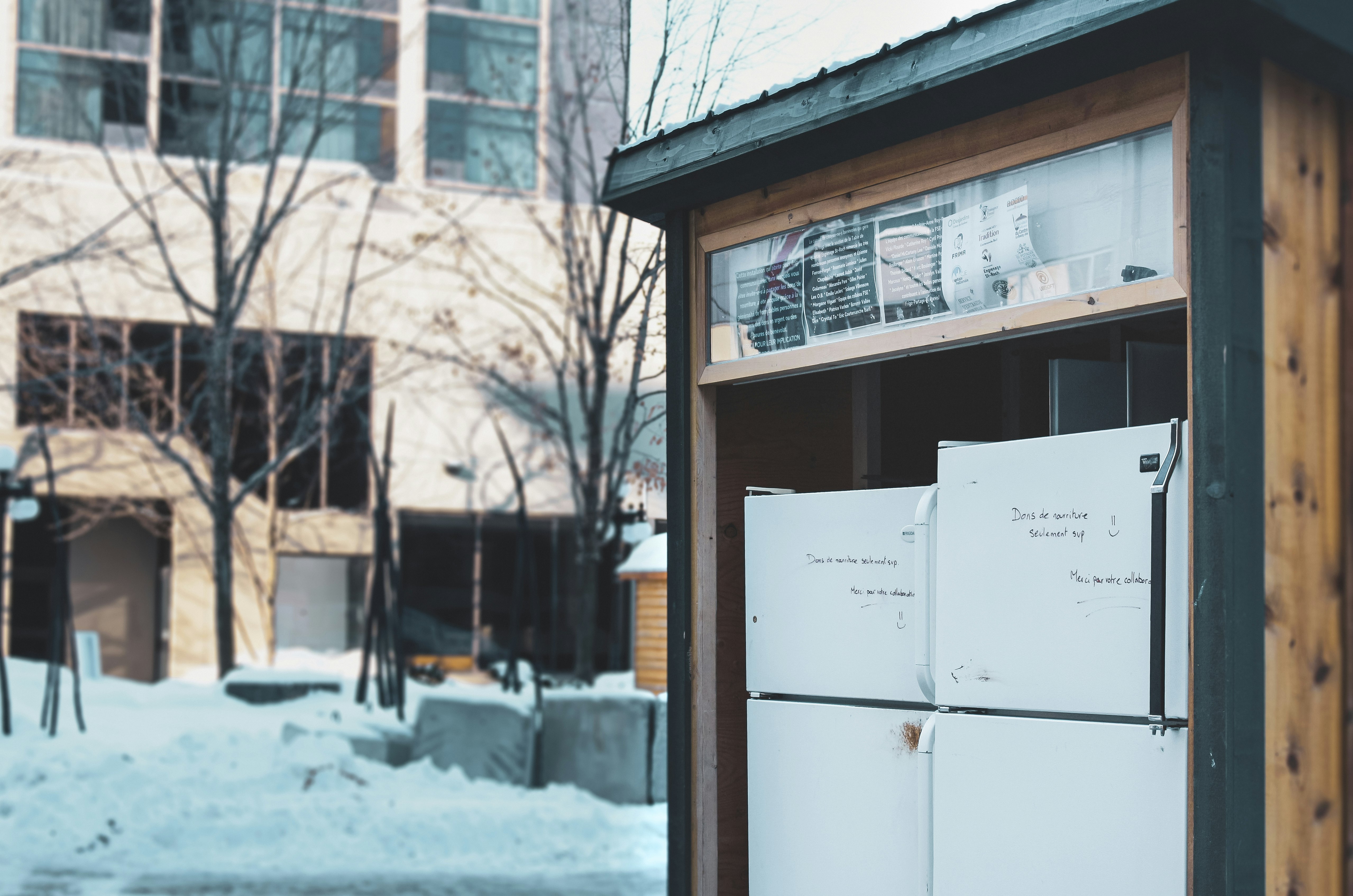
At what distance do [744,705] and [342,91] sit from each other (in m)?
17.5

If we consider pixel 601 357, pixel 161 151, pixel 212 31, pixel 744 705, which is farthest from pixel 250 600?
pixel 744 705

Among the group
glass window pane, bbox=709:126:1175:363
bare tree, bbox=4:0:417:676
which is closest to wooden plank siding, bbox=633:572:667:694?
bare tree, bbox=4:0:417:676

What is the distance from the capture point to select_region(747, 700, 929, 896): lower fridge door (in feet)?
15.7

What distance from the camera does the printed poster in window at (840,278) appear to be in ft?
15.8

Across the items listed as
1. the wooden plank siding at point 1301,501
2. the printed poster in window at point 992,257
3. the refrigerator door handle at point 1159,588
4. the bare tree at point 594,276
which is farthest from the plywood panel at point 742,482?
the wooden plank siding at point 1301,501

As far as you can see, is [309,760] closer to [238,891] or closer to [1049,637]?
[238,891]

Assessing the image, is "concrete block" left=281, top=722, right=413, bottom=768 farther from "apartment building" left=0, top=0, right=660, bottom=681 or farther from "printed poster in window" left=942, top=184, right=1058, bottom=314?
"printed poster in window" left=942, top=184, right=1058, bottom=314

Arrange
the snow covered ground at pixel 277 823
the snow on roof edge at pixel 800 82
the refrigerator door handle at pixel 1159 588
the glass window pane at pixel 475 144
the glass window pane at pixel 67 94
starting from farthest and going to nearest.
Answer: the glass window pane at pixel 475 144 → the glass window pane at pixel 67 94 → the snow covered ground at pixel 277 823 → the snow on roof edge at pixel 800 82 → the refrigerator door handle at pixel 1159 588

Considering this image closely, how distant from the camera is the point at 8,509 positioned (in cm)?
1997

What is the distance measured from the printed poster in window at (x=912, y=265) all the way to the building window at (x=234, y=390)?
15.6 metres

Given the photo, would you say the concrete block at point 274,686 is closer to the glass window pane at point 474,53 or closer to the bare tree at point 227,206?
the bare tree at point 227,206

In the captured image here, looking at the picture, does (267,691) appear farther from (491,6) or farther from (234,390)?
(491,6)

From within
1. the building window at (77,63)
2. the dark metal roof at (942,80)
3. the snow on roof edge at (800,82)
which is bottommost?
the dark metal roof at (942,80)

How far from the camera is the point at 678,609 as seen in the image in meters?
5.59
